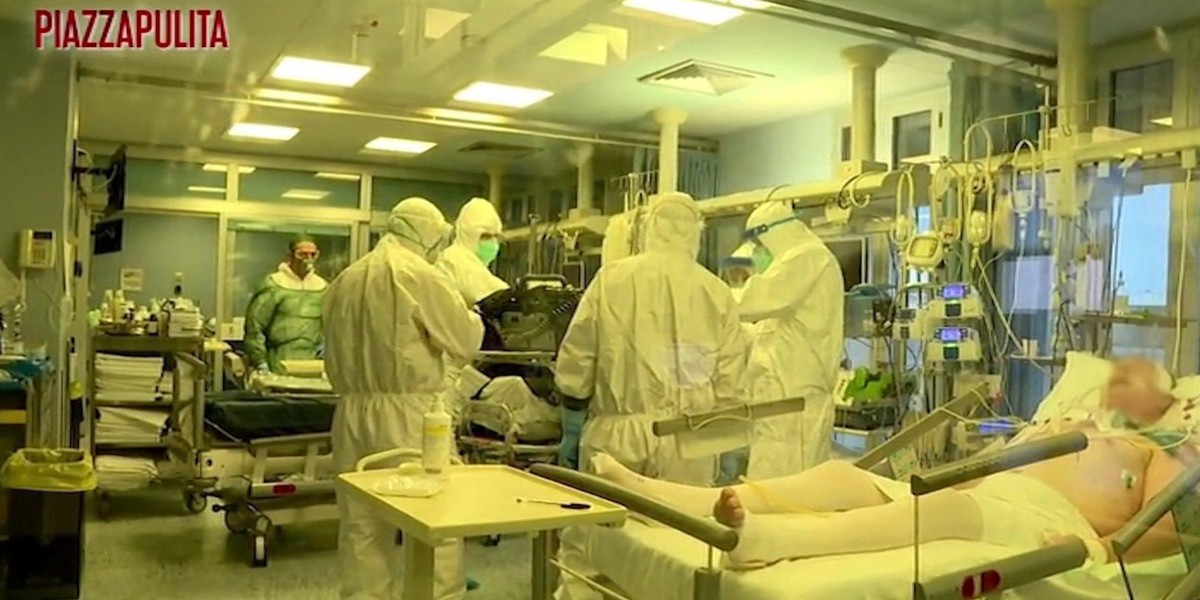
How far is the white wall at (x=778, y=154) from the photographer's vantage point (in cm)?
533

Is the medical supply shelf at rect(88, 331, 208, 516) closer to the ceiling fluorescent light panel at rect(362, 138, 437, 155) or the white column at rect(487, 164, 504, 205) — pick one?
the ceiling fluorescent light panel at rect(362, 138, 437, 155)

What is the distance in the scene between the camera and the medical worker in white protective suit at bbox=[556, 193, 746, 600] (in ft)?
11.0

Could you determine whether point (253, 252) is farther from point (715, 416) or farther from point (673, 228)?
point (715, 416)

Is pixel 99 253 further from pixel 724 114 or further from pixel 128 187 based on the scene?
pixel 724 114

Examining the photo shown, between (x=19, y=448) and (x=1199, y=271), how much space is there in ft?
14.2

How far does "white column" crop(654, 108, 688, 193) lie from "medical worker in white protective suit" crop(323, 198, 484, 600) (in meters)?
2.31

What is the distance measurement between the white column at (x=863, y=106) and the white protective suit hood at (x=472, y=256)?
1.71 metres

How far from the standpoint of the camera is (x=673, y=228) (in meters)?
3.63

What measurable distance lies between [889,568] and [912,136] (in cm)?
331

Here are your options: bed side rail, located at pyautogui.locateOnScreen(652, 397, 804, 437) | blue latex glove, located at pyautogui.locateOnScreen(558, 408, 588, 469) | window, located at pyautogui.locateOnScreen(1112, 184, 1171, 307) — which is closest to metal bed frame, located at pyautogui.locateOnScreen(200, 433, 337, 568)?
blue latex glove, located at pyautogui.locateOnScreen(558, 408, 588, 469)

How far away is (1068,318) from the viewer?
3854 mm

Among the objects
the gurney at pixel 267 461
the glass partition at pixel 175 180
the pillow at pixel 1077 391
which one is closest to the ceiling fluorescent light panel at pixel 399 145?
the glass partition at pixel 175 180

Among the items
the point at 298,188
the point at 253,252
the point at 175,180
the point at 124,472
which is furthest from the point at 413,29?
the point at 124,472

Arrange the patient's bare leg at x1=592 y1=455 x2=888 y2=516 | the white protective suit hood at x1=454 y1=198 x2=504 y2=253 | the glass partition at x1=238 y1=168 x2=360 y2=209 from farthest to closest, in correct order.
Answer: the glass partition at x1=238 y1=168 x2=360 y2=209 → the white protective suit hood at x1=454 y1=198 x2=504 y2=253 → the patient's bare leg at x1=592 y1=455 x2=888 y2=516
